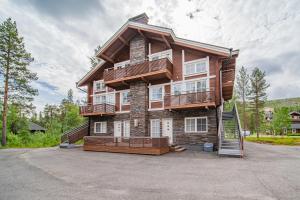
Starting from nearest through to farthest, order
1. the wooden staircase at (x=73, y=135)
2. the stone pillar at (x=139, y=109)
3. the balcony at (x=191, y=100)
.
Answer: the balcony at (x=191, y=100)
the stone pillar at (x=139, y=109)
the wooden staircase at (x=73, y=135)

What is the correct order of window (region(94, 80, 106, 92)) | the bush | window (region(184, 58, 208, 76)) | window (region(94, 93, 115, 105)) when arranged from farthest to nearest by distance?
1. the bush
2. window (region(94, 80, 106, 92))
3. window (region(94, 93, 115, 105))
4. window (region(184, 58, 208, 76))

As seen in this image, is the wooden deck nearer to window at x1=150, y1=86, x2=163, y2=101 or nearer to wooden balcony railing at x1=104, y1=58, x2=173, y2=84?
window at x1=150, y1=86, x2=163, y2=101

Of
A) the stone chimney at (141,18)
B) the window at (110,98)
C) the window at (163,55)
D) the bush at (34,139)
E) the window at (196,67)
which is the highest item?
the stone chimney at (141,18)

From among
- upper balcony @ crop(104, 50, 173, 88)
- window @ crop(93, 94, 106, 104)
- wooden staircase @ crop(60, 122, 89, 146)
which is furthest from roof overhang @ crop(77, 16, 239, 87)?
wooden staircase @ crop(60, 122, 89, 146)

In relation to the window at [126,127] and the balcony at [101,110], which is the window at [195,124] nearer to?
the window at [126,127]

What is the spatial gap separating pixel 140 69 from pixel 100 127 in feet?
26.9

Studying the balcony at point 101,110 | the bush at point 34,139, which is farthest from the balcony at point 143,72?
the bush at point 34,139

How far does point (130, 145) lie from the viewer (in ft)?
38.1

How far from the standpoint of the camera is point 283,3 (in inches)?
484

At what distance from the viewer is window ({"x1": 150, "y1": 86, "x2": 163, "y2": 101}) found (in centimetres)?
1468

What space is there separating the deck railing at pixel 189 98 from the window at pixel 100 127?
7.76 metres

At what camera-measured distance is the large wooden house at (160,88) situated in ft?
40.6

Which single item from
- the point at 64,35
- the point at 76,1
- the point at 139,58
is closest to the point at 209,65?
the point at 139,58

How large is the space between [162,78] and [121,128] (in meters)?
6.52
